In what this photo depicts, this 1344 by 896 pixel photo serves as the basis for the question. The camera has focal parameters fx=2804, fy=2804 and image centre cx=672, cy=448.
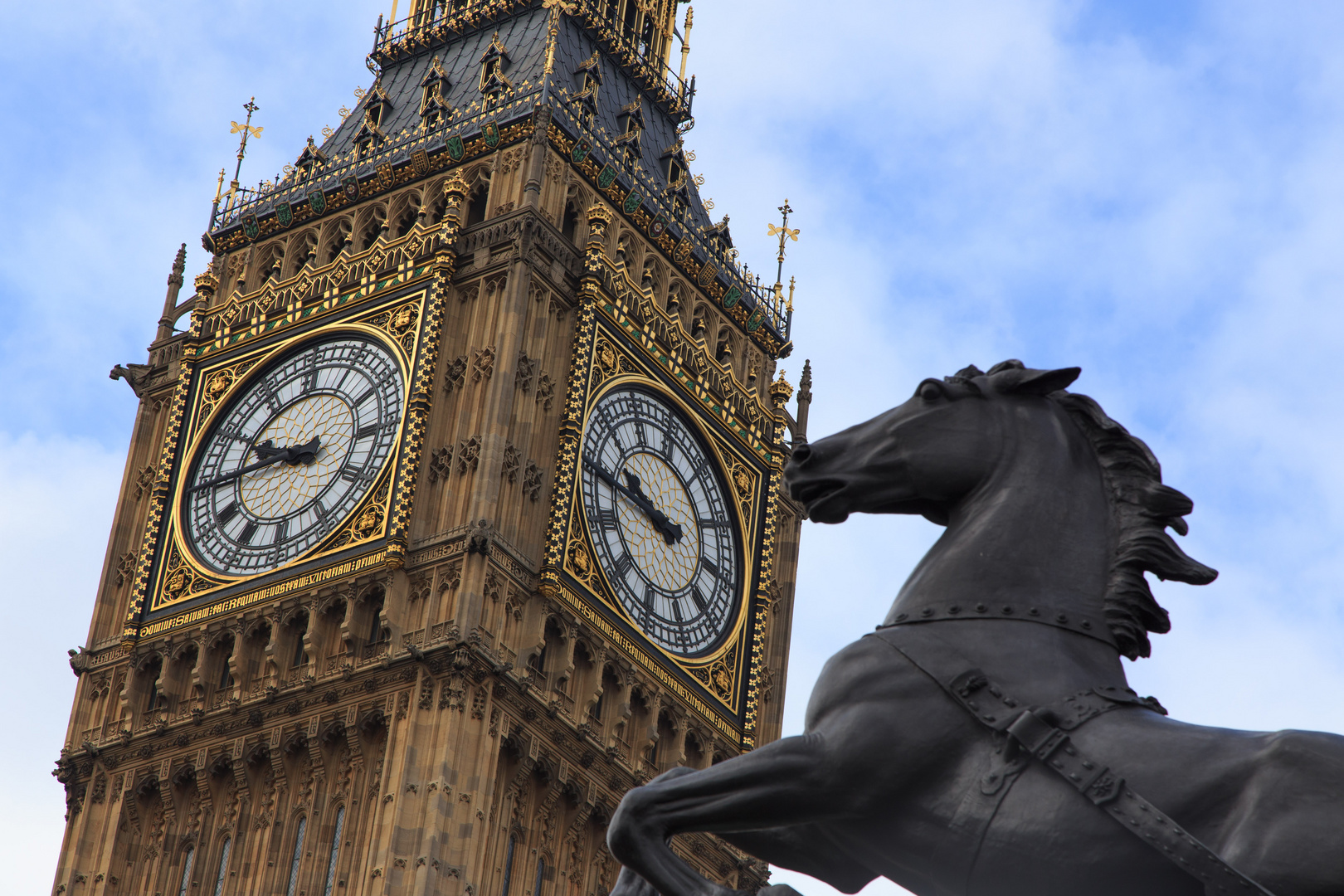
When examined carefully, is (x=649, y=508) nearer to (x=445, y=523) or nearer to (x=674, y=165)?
(x=445, y=523)

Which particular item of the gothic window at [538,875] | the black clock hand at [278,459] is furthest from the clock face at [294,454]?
the gothic window at [538,875]

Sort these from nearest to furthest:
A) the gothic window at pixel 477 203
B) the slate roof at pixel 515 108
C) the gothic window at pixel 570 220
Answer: the gothic window at pixel 477 203, the gothic window at pixel 570 220, the slate roof at pixel 515 108

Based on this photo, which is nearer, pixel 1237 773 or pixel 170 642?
pixel 1237 773

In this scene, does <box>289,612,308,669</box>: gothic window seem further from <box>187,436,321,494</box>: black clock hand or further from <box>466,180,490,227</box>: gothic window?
<box>466,180,490,227</box>: gothic window

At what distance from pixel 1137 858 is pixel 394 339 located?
36110 millimetres

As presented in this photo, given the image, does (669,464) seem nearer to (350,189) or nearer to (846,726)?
(350,189)

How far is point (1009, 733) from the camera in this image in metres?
8.15

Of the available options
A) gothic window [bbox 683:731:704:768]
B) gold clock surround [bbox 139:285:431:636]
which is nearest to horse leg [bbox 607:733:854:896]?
gold clock surround [bbox 139:285:431:636]

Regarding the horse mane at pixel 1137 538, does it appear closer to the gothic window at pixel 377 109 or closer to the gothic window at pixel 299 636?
the gothic window at pixel 299 636

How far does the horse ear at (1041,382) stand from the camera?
884 cm

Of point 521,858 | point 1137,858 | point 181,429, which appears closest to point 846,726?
point 1137,858

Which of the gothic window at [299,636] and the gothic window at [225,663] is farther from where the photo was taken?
the gothic window at [225,663]

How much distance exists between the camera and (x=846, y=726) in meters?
8.32

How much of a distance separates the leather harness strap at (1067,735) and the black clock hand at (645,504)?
34.3 meters
